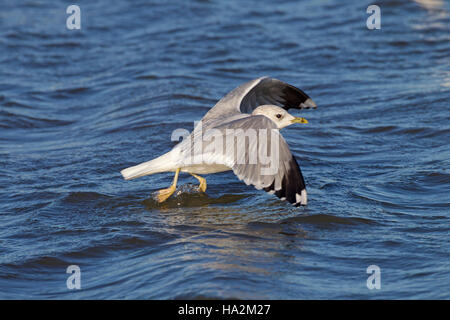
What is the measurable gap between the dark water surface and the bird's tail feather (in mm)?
417

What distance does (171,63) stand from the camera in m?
13.6

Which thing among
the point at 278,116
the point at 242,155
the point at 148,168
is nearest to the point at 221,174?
the point at 278,116

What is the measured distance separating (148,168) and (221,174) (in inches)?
57.8

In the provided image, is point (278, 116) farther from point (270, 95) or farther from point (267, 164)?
point (267, 164)

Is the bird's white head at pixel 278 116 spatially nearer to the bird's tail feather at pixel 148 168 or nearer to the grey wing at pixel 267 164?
the grey wing at pixel 267 164

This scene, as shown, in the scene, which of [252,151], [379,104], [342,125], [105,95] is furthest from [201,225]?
[105,95]

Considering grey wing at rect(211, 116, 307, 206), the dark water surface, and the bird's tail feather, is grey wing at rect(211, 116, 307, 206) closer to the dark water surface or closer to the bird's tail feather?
the dark water surface

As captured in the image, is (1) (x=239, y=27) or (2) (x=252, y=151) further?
(1) (x=239, y=27)

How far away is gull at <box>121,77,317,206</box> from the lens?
6.26m

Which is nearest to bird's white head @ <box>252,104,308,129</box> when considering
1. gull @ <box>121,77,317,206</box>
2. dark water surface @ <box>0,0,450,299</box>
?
gull @ <box>121,77,317,206</box>

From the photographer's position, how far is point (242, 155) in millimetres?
6359
